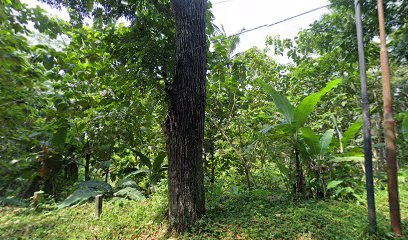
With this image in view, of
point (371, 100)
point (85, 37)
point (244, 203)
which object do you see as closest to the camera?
point (244, 203)

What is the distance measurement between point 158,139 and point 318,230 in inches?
164

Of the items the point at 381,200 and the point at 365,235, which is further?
the point at 381,200

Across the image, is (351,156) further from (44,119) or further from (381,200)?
(44,119)

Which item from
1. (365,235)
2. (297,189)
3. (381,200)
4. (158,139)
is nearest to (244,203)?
(297,189)

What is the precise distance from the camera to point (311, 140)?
3660 mm

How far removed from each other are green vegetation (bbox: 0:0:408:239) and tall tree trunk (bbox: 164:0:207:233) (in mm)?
17

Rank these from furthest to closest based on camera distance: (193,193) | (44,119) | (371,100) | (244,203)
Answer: (44,119)
(371,100)
(244,203)
(193,193)

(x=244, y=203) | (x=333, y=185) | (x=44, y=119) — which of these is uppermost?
(x=44, y=119)

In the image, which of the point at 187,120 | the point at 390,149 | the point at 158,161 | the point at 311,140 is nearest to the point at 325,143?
the point at 311,140

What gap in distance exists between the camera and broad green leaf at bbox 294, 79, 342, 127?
140 inches

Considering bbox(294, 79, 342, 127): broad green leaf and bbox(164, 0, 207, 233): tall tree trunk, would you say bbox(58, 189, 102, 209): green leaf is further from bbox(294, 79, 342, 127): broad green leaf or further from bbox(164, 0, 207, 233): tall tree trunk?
bbox(294, 79, 342, 127): broad green leaf

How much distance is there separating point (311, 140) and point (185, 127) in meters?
1.85

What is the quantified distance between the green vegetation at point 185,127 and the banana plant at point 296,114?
3 cm

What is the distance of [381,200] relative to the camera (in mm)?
4051
